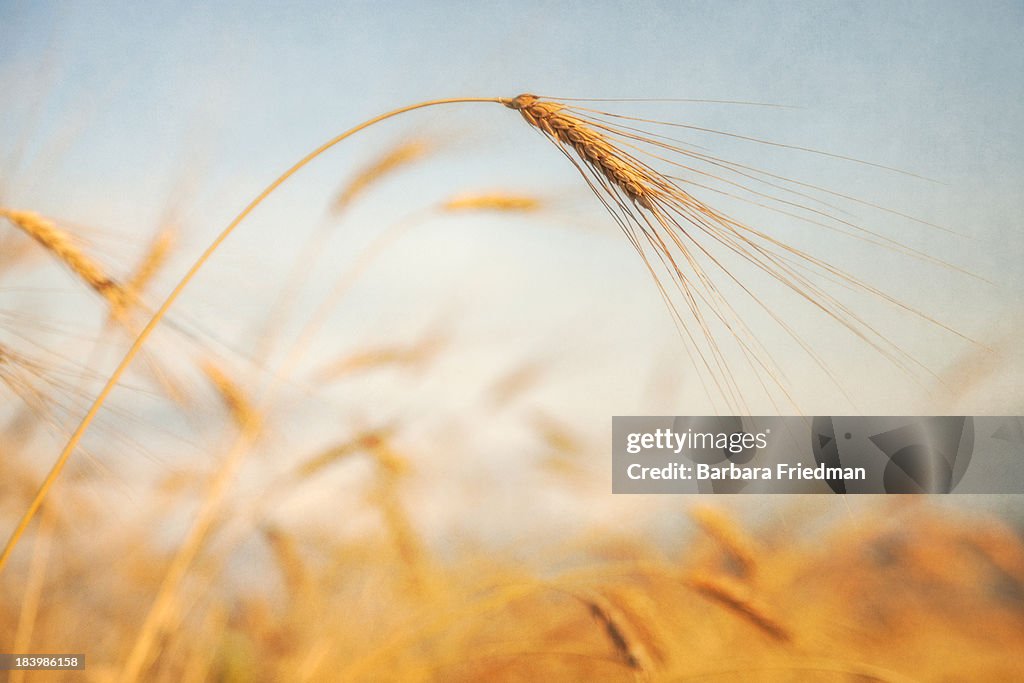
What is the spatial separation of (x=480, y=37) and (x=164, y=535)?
6.12 ft

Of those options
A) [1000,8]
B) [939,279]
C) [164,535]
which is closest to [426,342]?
[164,535]

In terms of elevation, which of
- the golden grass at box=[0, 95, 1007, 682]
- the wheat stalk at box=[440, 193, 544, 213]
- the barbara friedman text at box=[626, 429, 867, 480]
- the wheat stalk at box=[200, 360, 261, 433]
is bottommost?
the golden grass at box=[0, 95, 1007, 682]

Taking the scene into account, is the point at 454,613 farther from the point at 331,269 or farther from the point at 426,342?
the point at 331,269

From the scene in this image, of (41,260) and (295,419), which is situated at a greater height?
(41,260)

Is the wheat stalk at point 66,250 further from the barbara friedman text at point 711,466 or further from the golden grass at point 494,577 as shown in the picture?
the barbara friedman text at point 711,466

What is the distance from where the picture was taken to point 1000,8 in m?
2.26

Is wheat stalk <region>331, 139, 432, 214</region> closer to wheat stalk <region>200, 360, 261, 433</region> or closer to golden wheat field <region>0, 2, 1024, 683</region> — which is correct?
golden wheat field <region>0, 2, 1024, 683</region>
